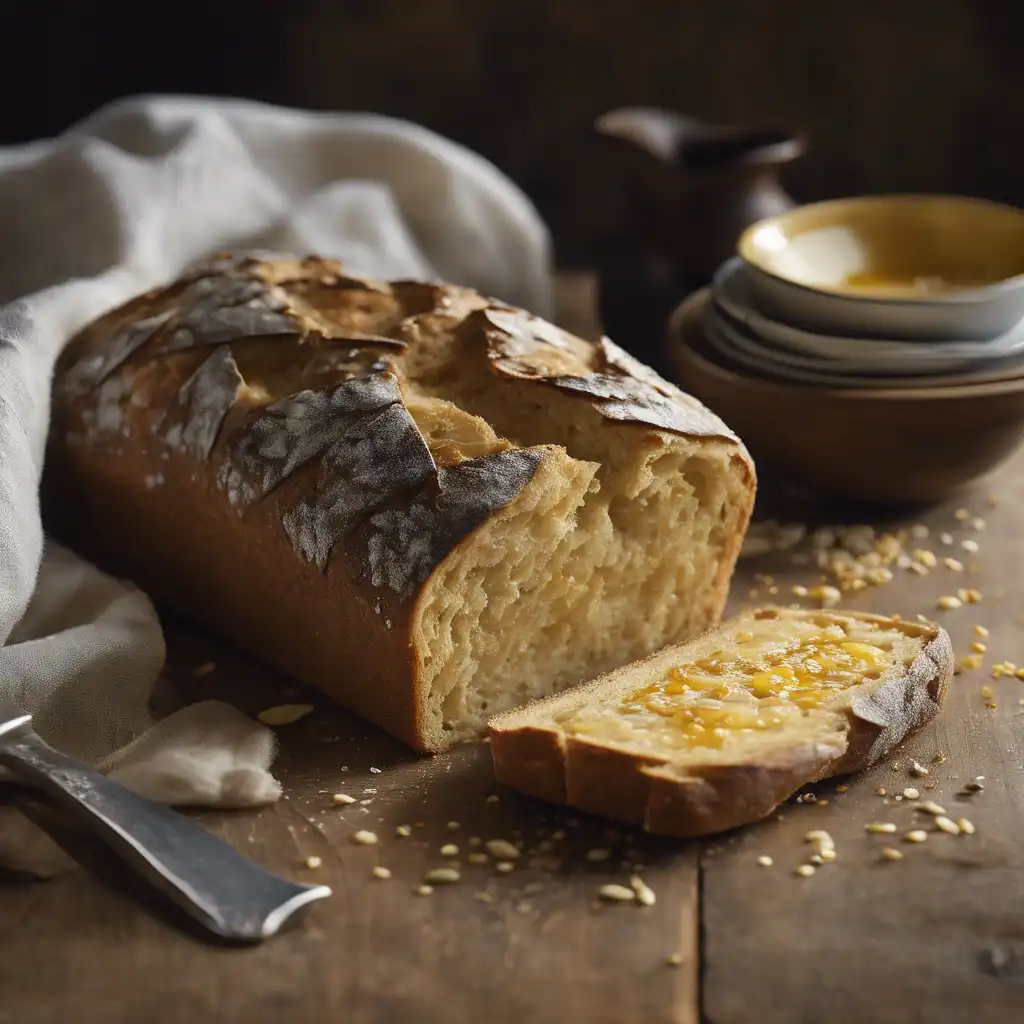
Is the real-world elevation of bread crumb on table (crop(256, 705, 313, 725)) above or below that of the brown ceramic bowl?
below

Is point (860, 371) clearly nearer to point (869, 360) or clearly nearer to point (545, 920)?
point (869, 360)

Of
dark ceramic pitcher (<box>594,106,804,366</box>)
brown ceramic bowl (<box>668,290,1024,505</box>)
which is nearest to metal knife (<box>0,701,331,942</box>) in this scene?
brown ceramic bowl (<box>668,290,1024,505</box>)

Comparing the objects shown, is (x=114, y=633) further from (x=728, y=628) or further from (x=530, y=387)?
(x=728, y=628)

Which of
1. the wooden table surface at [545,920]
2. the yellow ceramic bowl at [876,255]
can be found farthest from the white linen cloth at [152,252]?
the yellow ceramic bowl at [876,255]

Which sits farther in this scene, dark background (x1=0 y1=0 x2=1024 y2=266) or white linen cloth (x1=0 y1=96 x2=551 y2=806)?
dark background (x1=0 y1=0 x2=1024 y2=266)

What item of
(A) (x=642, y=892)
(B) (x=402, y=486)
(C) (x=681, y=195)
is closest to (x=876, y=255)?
(C) (x=681, y=195)

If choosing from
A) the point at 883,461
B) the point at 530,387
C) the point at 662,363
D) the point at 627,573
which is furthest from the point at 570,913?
the point at 662,363

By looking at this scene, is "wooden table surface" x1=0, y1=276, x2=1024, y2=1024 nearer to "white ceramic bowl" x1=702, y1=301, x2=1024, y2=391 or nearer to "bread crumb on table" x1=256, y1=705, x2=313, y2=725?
"bread crumb on table" x1=256, y1=705, x2=313, y2=725
